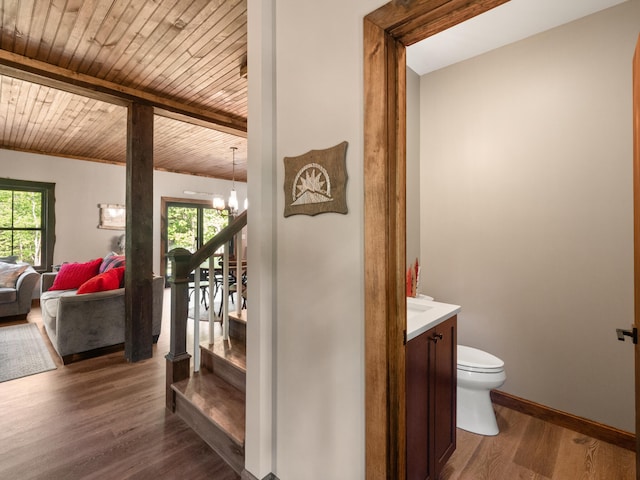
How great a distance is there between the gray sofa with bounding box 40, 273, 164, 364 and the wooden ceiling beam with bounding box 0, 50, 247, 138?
1974 mm

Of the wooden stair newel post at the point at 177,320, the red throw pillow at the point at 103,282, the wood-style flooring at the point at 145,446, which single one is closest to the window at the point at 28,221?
the red throw pillow at the point at 103,282

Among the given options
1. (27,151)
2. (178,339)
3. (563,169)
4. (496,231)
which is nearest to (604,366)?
(496,231)

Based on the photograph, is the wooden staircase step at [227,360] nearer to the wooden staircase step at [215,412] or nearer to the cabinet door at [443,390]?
the wooden staircase step at [215,412]

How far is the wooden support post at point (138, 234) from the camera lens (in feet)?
10.3

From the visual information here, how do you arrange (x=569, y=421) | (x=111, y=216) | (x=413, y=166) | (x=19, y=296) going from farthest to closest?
(x=111, y=216) → (x=19, y=296) → (x=413, y=166) → (x=569, y=421)

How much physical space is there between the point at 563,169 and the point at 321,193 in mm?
1949

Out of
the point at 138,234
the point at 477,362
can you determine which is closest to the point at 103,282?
the point at 138,234

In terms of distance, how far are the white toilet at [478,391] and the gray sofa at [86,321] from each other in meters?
3.23

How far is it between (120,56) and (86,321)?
2534 mm

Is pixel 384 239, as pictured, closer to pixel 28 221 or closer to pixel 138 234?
pixel 138 234

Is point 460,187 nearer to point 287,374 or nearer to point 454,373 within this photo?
point 454,373

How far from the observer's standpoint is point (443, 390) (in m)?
1.60

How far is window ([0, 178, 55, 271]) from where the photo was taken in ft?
17.5

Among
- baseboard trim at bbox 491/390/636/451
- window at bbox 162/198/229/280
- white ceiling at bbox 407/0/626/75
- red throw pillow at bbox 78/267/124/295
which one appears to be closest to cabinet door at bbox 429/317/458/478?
baseboard trim at bbox 491/390/636/451
